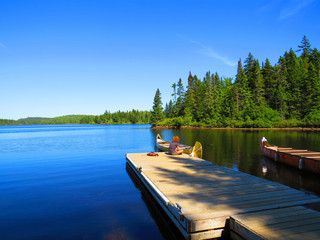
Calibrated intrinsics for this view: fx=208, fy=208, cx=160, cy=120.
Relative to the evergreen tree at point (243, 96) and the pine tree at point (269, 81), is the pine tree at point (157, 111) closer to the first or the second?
the evergreen tree at point (243, 96)

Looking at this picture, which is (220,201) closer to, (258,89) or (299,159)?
(299,159)

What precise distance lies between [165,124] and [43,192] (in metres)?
80.8

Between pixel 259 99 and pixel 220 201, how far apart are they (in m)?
77.9

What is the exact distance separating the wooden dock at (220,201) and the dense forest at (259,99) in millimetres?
62930

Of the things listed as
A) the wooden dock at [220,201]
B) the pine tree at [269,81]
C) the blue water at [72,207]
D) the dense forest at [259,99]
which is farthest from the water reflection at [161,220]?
the pine tree at [269,81]

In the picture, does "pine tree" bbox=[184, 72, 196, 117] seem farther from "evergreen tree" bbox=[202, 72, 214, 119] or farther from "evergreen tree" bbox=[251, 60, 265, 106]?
"evergreen tree" bbox=[251, 60, 265, 106]

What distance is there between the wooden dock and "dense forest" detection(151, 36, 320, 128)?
6293 centimetres

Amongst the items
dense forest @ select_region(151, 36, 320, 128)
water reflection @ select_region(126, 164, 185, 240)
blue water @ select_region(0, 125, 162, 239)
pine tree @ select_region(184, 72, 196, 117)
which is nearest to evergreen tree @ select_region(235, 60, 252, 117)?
dense forest @ select_region(151, 36, 320, 128)

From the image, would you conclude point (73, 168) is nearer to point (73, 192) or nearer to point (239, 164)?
point (73, 192)

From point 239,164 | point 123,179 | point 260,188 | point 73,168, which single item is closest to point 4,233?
point 123,179

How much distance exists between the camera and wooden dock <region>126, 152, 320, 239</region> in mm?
5066

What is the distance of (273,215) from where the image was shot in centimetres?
519

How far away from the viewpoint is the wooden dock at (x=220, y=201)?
16.6ft

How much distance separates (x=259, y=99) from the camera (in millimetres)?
75438
